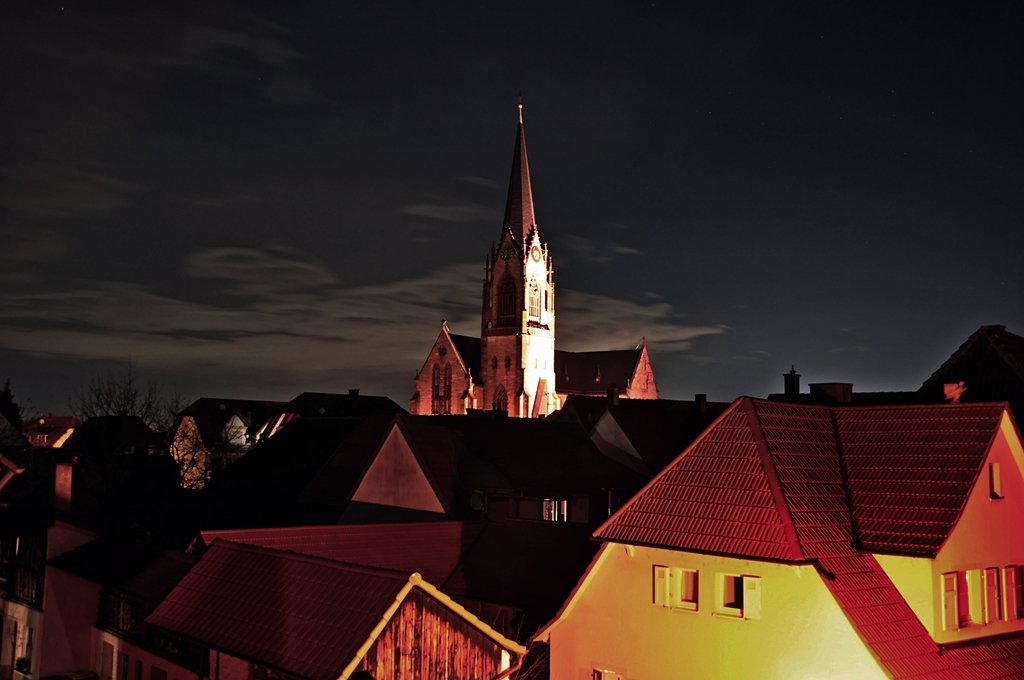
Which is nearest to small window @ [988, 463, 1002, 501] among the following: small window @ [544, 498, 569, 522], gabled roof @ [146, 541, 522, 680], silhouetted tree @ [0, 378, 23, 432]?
gabled roof @ [146, 541, 522, 680]

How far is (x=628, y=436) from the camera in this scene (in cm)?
5281

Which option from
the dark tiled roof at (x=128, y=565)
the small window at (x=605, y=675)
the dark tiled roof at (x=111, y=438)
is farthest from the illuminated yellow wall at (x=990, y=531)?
the dark tiled roof at (x=111, y=438)

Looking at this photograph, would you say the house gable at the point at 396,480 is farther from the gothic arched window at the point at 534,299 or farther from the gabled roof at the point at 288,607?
the gothic arched window at the point at 534,299

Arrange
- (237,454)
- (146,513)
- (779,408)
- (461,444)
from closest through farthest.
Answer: (779,408) → (461,444) → (146,513) → (237,454)

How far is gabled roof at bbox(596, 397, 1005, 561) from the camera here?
17.9m

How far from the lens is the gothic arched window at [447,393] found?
461ft

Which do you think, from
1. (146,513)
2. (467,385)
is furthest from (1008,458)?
(467,385)

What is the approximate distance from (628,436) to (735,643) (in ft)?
115

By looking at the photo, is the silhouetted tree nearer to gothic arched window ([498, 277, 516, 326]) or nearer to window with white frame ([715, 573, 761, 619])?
gothic arched window ([498, 277, 516, 326])

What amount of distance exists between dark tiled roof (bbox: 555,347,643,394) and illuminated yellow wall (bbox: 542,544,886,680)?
123912 millimetres

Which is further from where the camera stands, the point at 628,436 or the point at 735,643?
the point at 628,436

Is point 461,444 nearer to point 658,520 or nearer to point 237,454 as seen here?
point 658,520

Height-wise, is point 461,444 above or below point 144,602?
above

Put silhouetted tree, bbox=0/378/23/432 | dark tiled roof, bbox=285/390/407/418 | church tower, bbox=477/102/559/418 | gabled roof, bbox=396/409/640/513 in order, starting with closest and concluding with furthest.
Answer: gabled roof, bbox=396/409/640/513
silhouetted tree, bbox=0/378/23/432
dark tiled roof, bbox=285/390/407/418
church tower, bbox=477/102/559/418
